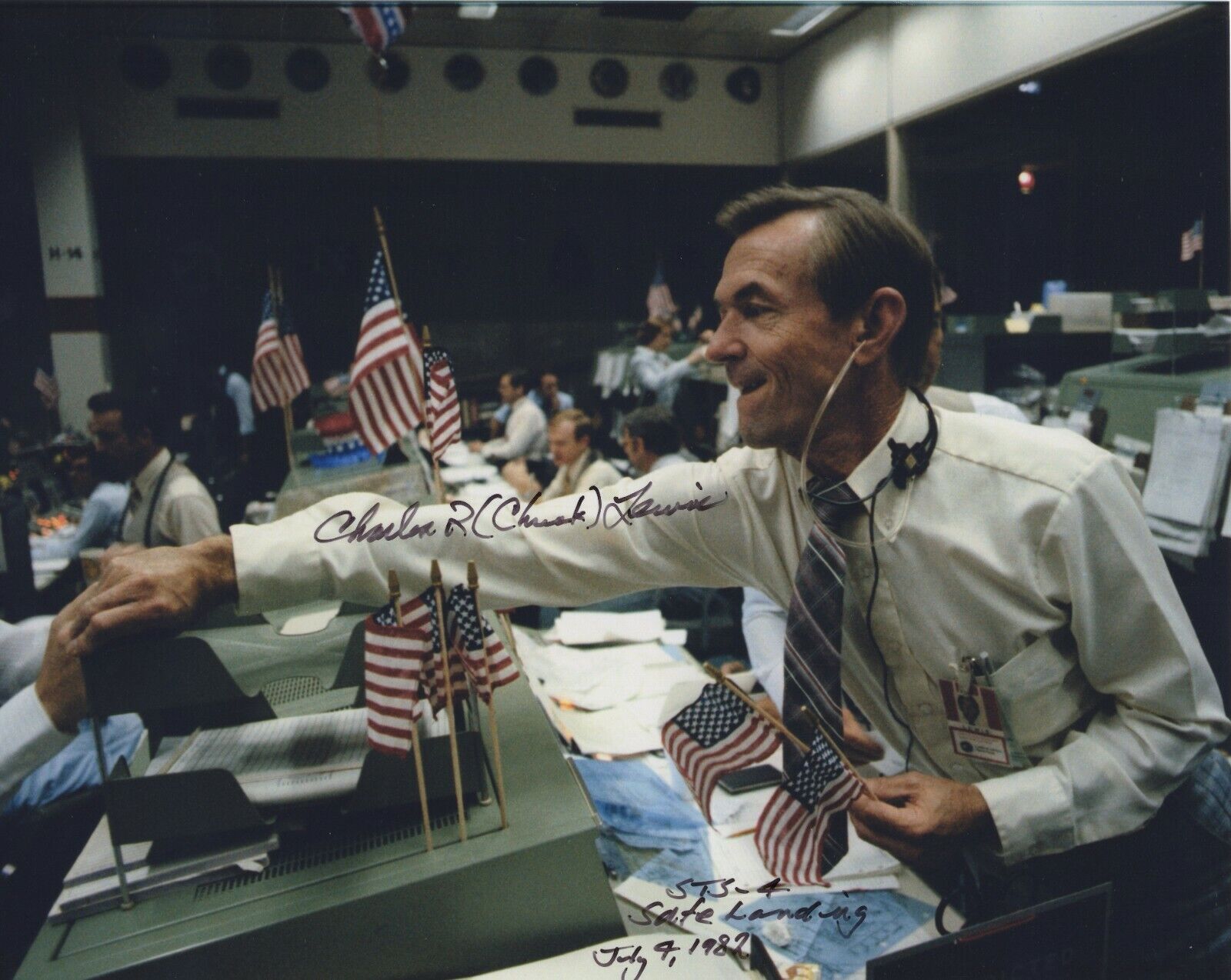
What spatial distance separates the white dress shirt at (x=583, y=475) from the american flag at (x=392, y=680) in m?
2.77

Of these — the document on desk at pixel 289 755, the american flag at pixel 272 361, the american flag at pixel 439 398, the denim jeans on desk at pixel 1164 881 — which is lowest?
the denim jeans on desk at pixel 1164 881

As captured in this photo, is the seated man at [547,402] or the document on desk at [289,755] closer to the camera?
the document on desk at [289,755]

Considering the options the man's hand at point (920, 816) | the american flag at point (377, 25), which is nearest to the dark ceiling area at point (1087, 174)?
the man's hand at point (920, 816)

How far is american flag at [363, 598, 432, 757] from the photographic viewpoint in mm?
885

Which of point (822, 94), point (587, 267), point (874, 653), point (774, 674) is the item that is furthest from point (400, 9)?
point (587, 267)

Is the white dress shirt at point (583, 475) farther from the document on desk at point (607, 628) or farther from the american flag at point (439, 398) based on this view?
the american flag at point (439, 398)

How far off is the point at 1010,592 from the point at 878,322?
0.34 metres

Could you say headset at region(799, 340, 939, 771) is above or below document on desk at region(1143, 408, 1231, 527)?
above

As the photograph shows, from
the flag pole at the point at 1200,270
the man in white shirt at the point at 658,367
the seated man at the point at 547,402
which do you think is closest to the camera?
the flag pole at the point at 1200,270

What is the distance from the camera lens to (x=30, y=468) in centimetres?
493

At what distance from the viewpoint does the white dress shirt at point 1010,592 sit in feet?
3.02

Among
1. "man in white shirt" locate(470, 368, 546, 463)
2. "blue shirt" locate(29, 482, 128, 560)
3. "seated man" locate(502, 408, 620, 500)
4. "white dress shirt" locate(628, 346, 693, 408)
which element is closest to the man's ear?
"seated man" locate(502, 408, 620, 500)

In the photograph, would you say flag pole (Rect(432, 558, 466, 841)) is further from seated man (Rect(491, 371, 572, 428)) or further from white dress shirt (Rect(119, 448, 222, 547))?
seated man (Rect(491, 371, 572, 428))

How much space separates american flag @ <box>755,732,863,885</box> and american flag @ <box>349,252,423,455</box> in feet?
2.91
